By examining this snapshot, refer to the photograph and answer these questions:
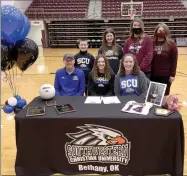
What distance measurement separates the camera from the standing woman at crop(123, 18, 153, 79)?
11.8ft

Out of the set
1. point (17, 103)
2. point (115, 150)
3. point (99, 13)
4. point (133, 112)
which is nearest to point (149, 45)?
point (133, 112)

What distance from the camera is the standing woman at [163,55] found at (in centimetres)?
349

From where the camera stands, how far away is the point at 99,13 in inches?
476

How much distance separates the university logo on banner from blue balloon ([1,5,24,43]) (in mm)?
1316

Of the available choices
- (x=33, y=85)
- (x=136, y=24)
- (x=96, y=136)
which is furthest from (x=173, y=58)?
(x=33, y=85)

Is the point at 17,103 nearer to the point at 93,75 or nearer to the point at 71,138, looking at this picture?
the point at 93,75

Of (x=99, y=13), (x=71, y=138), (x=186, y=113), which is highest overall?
(x=99, y=13)

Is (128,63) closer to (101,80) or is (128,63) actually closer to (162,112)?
(101,80)

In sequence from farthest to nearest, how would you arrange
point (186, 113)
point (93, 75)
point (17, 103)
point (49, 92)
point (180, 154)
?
point (186, 113) < point (17, 103) < point (93, 75) < point (49, 92) < point (180, 154)

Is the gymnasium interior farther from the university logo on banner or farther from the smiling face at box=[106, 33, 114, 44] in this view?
the university logo on banner

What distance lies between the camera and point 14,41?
3.04m

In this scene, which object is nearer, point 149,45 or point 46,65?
point 149,45

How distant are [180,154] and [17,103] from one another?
7.55 feet

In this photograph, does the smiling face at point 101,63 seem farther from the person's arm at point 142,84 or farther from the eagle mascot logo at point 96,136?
the eagle mascot logo at point 96,136
